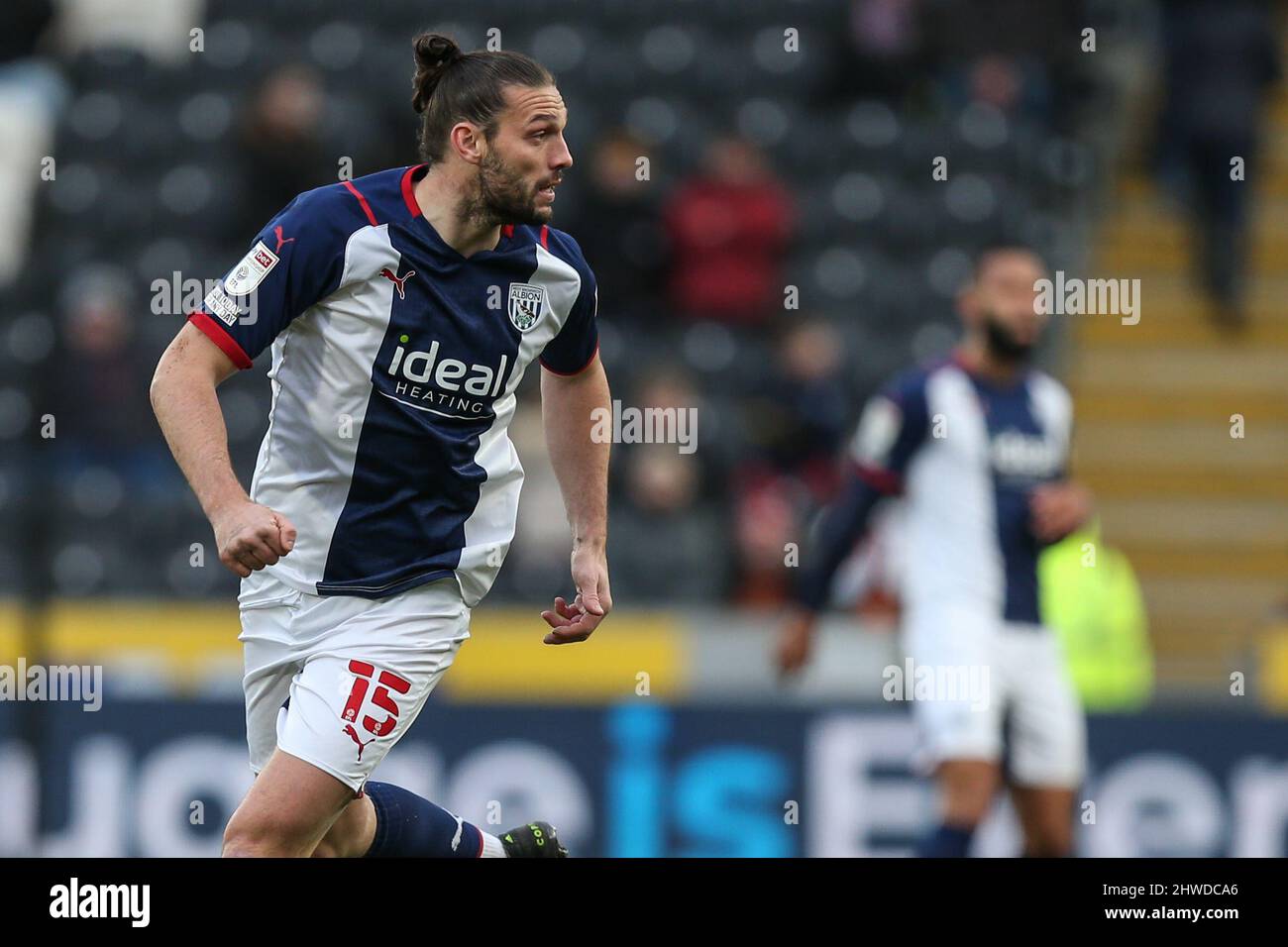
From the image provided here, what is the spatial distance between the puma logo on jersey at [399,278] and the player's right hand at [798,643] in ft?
10.6

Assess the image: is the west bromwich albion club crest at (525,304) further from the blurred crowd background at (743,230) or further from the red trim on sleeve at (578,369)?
the blurred crowd background at (743,230)

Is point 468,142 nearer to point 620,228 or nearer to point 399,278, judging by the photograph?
point 399,278

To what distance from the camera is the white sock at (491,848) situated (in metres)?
5.11

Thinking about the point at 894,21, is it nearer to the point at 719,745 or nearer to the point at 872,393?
the point at 872,393

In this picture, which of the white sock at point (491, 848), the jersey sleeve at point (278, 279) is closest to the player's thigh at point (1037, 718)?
the white sock at point (491, 848)

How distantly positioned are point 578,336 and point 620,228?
596 centimetres

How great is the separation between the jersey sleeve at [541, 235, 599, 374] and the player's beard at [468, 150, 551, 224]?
313mm

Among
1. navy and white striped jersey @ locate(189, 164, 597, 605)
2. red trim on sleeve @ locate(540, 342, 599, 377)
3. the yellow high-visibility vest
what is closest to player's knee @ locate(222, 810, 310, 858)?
navy and white striped jersey @ locate(189, 164, 597, 605)

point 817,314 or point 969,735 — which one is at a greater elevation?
point 817,314

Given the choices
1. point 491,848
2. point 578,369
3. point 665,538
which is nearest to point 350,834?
point 491,848
